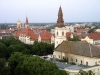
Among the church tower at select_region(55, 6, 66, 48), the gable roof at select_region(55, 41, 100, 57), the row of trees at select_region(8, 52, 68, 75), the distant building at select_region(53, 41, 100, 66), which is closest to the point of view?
the row of trees at select_region(8, 52, 68, 75)

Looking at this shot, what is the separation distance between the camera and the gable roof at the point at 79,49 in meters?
52.0

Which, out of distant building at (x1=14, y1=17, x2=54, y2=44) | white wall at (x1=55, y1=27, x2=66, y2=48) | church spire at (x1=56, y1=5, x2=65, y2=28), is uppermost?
church spire at (x1=56, y1=5, x2=65, y2=28)

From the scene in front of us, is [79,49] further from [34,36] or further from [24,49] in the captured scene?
[34,36]

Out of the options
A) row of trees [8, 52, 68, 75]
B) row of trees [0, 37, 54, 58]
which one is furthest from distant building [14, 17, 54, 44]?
row of trees [8, 52, 68, 75]

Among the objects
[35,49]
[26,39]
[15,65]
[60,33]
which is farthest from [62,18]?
[26,39]

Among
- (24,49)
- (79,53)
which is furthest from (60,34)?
(24,49)

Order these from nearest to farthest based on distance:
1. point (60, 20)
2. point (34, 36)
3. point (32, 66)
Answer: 1. point (32, 66)
2. point (60, 20)
3. point (34, 36)

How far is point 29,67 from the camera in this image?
43312 millimetres

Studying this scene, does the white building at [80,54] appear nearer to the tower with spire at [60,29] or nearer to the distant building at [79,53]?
the distant building at [79,53]

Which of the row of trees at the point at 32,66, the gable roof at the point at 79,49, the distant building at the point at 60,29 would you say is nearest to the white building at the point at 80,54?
the gable roof at the point at 79,49

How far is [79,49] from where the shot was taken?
55.1 meters

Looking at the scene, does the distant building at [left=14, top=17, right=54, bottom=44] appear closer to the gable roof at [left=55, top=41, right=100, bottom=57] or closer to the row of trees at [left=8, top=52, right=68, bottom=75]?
the gable roof at [left=55, top=41, right=100, bottom=57]

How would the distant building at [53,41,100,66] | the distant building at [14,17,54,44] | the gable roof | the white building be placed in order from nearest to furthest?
1. the white building
2. the distant building at [53,41,100,66]
3. the gable roof
4. the distant building at [14,17,54,44]

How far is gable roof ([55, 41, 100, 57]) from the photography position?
52009mm
